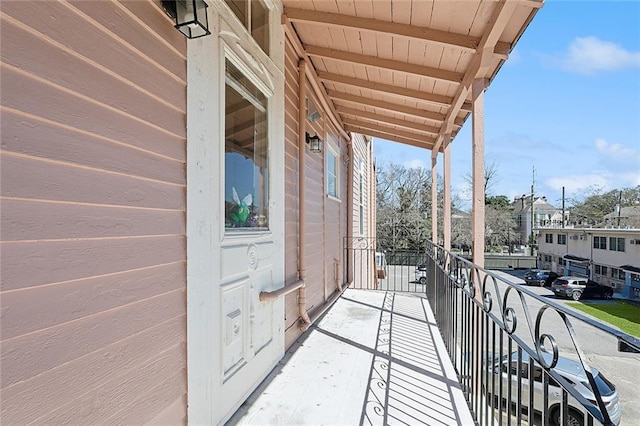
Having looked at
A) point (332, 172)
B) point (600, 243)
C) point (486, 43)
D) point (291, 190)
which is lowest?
point (600, 243)

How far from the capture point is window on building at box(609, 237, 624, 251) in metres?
18.8

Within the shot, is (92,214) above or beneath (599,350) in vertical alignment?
above

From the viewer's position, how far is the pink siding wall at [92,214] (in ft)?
2.95

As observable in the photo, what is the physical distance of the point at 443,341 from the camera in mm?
3533

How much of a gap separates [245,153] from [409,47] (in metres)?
1.92

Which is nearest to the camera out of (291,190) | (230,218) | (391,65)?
(230,218)

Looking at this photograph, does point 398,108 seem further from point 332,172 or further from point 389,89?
point 332,172

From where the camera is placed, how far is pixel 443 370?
112 inches

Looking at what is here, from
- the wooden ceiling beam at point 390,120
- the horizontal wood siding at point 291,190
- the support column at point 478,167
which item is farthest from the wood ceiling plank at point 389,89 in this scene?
the wooden ceiling beam at point 390,120

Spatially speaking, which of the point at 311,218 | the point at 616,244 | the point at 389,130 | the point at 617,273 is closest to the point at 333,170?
the point at 389,130

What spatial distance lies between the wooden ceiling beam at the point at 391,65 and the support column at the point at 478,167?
1.74 feet

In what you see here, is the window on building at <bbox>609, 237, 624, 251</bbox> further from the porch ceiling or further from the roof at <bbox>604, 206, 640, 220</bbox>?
the porch ceiling

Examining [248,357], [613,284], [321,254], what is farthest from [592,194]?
[248,357]

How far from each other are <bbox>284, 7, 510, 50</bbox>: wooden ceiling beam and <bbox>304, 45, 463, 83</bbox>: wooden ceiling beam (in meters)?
0.64
